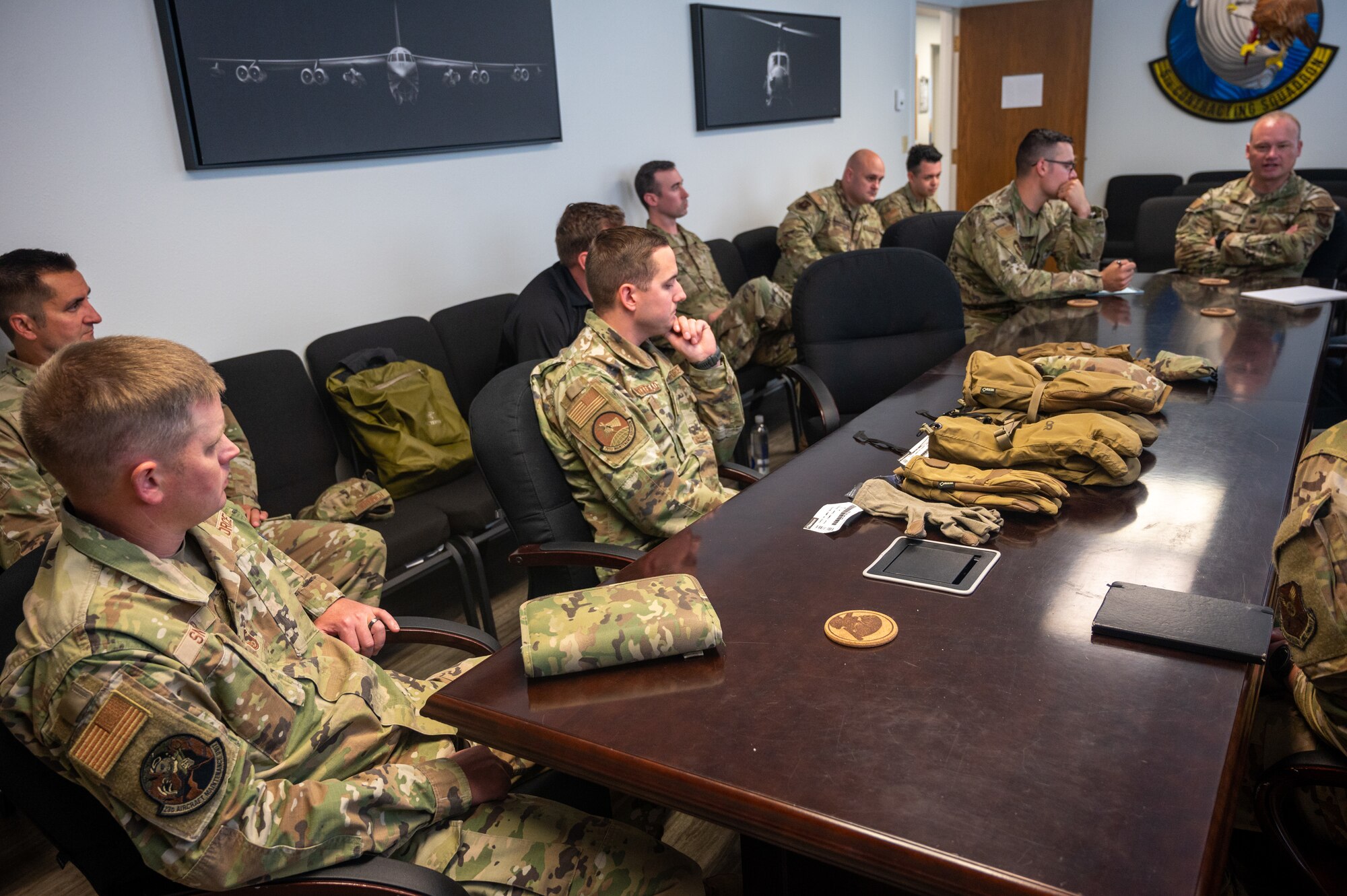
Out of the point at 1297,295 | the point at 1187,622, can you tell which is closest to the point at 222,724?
the point at 1187,622

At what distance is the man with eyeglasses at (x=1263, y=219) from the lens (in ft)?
13.5

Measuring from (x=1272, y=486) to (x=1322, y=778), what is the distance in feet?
2.28

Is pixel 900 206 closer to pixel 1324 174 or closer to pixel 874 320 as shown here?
pixel 1324 174

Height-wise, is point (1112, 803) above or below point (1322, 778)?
above

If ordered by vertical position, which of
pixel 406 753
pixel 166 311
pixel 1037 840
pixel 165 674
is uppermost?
pixel 166 311

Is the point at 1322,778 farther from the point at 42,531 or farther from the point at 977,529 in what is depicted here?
the point at 42,531

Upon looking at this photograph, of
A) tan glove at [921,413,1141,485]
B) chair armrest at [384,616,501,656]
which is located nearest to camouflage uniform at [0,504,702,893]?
chair armrest at [384,616,501,656]

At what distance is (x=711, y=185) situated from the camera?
17.1 feet

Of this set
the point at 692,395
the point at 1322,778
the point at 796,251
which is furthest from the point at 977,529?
the point at 796,251

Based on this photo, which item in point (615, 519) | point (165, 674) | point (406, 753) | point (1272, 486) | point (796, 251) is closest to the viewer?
point (165, 674)

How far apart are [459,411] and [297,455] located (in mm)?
582

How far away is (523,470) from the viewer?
201 centimetres

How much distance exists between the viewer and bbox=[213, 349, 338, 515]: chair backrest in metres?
2.92

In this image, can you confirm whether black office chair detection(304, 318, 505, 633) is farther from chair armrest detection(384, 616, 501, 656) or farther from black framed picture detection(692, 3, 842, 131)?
black framed picture detection(692, 3, 842, 131)
